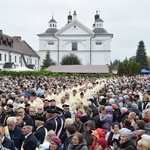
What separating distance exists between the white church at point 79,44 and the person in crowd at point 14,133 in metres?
80.2

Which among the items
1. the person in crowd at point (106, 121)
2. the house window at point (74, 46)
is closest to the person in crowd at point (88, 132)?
the person in crowd at point (106, 121)

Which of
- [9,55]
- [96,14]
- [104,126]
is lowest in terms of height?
[104,126]

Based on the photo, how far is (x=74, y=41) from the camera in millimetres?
88312

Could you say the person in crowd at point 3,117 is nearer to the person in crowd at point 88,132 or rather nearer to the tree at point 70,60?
the person in crowd at point 88,132

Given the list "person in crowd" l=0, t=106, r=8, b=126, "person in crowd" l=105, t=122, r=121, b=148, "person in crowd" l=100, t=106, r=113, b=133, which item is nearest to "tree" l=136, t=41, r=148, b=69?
"person in crowd" l=100, t=106, r=113, b=133

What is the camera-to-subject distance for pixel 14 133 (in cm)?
753

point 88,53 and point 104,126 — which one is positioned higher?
point 88,53

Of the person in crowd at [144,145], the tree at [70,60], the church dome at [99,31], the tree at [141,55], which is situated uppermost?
the church dome at [99,31]

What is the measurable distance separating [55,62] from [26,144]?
80180 mm

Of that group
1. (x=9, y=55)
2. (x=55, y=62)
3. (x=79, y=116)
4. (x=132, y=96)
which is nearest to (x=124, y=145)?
(x=79, y=116)

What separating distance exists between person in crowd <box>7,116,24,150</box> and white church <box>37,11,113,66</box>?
263 ft

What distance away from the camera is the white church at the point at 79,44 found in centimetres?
8762

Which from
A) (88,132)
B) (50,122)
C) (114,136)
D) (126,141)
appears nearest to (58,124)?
(50,122)

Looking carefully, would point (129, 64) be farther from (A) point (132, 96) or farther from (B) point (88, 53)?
(A) point (132, 96)
